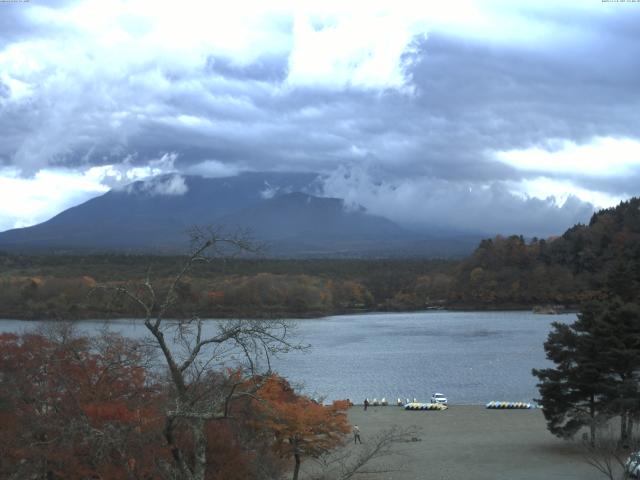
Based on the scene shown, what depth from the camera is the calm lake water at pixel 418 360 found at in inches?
1642

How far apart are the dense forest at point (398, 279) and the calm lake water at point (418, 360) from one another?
1180 cm

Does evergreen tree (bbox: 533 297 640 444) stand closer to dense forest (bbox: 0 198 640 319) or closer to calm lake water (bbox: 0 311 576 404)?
calm lake water (bbox: 0 311 576 404)

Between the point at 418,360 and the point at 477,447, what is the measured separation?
2754cm

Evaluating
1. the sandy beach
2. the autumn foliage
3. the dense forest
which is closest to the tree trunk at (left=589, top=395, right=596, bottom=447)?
the sandy beach

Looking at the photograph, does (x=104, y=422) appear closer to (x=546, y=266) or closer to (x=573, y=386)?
(x=573, y=386)

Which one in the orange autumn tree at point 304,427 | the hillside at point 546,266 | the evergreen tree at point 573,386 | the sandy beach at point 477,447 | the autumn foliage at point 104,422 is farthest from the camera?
the hillside at point 546,266

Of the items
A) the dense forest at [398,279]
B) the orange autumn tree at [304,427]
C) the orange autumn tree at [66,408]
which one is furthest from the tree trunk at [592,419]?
the dense forest at [398,279]

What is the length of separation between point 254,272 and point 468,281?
3213 cm

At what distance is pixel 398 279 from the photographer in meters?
121

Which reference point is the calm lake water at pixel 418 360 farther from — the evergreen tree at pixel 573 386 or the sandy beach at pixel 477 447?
the evergreen tree at pixel 573 386

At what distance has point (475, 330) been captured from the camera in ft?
249

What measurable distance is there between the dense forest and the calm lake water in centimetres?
1180

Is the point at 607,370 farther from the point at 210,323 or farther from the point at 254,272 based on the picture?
the point at 254,272

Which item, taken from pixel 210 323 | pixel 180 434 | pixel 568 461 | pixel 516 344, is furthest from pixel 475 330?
pixel 180 434
